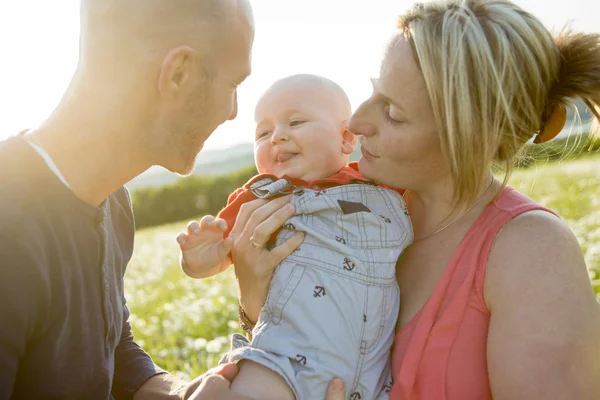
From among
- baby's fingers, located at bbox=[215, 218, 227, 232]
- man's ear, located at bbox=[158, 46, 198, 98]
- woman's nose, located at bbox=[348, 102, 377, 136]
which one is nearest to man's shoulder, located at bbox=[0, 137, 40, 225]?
man's ear, located at bbox=[158, 46, 198, 98]

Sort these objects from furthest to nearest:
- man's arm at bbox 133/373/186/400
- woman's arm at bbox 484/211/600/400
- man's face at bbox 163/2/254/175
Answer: man's arm at bbox 133/373/186/400 → man's face at bbox 163/2/254/175 → woman's arm at bbox 484/211/600/400

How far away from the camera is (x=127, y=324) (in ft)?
11.1

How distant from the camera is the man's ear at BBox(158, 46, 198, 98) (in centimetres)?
256

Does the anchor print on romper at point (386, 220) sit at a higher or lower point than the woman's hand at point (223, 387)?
higher

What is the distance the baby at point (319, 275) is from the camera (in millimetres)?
2484

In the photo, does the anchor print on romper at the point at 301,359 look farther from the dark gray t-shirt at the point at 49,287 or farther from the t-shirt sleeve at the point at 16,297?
the t-shirt sleeve at the point at 16,297

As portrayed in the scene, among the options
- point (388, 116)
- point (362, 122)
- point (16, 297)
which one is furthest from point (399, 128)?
point (16, 297)

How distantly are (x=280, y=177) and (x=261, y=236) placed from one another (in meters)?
0.48

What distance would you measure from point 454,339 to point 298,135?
1.30m

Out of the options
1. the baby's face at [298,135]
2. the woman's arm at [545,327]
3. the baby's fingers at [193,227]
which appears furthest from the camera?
the baby's face at [298,135]

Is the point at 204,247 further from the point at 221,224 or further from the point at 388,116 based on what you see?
the point at 388,116

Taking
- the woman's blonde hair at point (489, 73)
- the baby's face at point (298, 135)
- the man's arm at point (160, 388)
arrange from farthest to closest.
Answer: the baby's face at point (298, 135), the man's arm at point (160, 388), the woman's blonde hair at point (489, 73)

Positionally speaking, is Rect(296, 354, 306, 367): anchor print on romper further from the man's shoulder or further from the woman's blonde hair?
the man's shoulder

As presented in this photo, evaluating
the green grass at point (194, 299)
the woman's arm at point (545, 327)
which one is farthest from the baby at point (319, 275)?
the green grass at point (194, 299)
